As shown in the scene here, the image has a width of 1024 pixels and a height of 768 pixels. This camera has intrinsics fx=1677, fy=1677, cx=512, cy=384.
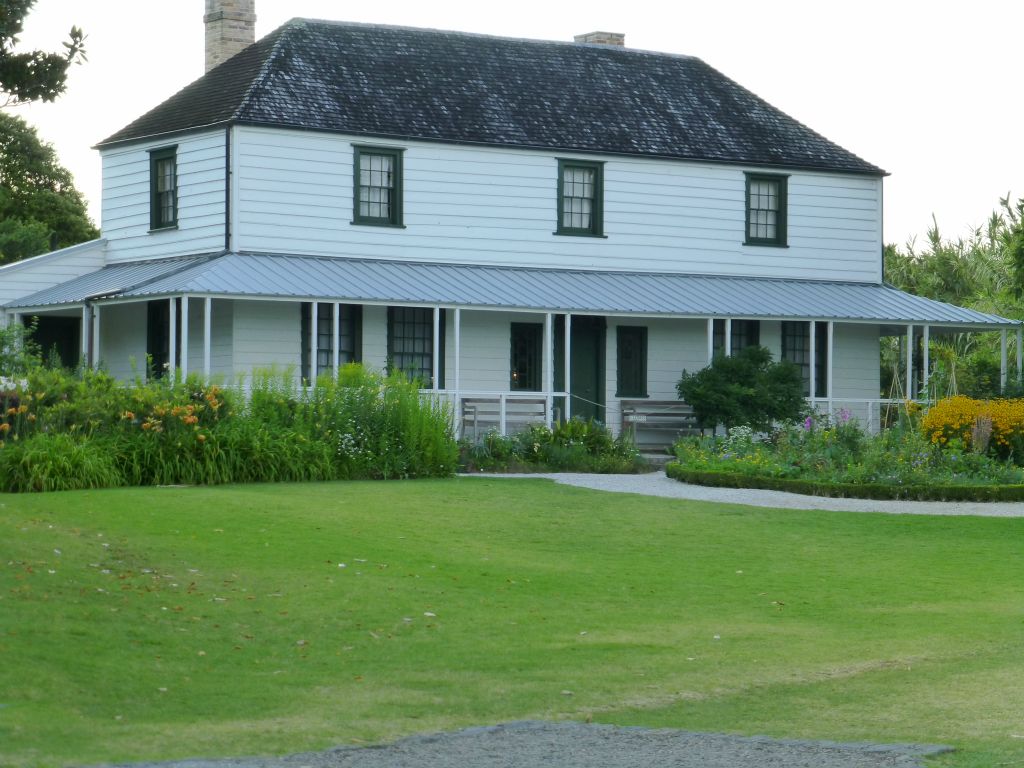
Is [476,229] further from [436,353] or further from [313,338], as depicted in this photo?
[313,338]

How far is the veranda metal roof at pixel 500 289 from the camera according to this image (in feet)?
87.1

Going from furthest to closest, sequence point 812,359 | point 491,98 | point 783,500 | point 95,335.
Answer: point 491,98, point 812,359, point 95,335, point 783,500

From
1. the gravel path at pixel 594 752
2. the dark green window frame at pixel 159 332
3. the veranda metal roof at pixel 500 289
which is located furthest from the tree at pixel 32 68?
the dark green window frame at pixel 159 332

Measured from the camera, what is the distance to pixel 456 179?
98.4 ft

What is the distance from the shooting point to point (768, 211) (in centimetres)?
3291

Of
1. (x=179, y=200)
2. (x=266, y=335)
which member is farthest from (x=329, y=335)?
(x=179, y=200)

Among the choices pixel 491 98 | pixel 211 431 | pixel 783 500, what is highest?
pixel 491 98

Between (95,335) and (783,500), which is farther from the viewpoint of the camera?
(95,335)

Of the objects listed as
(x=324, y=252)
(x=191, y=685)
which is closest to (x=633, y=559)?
(x=191, y=685)

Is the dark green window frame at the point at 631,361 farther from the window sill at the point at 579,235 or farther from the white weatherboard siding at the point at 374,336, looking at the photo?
the white weatherboard siding at the point at 374,336

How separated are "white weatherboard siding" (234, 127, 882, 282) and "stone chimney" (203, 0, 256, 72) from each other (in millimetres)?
4897

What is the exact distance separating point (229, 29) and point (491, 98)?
18.0 ft

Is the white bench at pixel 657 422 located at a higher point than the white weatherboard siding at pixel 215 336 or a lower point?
lower

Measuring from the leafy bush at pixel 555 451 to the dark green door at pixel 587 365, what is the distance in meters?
3.71
